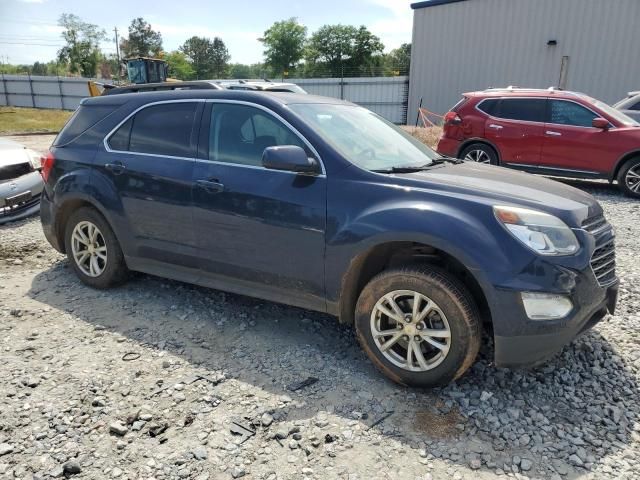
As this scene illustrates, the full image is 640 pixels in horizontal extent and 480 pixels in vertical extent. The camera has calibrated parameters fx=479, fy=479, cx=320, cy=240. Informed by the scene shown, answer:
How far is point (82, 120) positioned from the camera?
4.43m

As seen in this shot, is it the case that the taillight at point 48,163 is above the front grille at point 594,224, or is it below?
above

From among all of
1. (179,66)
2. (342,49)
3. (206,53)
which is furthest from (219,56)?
(342,49)

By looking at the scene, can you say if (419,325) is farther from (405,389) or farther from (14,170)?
(14,170)

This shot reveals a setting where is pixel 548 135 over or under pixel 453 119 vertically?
under

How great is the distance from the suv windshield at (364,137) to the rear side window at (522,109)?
19.2ft

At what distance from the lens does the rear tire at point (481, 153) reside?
9234 millimetres

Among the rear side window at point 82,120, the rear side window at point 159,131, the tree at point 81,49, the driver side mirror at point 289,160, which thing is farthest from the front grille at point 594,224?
the tree at point 81,49

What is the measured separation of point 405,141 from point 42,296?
3524mm

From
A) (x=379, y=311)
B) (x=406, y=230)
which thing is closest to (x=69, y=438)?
(x=379, y=311)

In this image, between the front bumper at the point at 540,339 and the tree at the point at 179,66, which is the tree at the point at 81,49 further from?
the front bumper at the point at 540,339

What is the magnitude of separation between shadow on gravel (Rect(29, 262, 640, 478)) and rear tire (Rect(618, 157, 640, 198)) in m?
6.03

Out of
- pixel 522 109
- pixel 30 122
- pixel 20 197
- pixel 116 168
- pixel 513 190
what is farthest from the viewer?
pixel 30 122

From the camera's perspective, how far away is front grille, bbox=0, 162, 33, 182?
647cm

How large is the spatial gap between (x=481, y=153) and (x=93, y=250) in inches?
291
